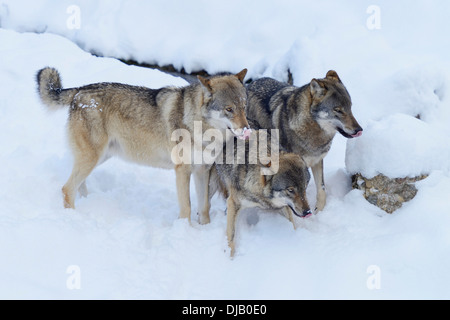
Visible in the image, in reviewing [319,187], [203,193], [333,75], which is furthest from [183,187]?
[333,75]

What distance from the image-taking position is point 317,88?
5.12 metres

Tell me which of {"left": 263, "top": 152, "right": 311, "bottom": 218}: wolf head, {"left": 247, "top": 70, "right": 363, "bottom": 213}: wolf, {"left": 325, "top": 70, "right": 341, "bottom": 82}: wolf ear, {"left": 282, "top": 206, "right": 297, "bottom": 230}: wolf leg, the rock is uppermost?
{"left": 325, "top": 70, "right": 341, "bottom": 82}: wolf ear

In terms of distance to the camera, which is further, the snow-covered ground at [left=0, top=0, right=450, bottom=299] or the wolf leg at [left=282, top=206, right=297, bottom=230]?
the wolf leg at [left=282, top=206, right=297, bottom=230]

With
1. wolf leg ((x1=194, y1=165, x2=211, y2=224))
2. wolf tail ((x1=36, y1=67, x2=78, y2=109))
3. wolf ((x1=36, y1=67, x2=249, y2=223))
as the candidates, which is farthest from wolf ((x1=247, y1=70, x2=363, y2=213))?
wolf tail ((x1=36, y1=67, x2=78, y2=109))

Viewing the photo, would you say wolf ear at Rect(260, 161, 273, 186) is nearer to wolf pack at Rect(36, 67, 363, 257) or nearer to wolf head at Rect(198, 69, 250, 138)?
wolf pack at Rect(36, 67, 363, 257)

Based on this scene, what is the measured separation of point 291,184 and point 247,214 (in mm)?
1150

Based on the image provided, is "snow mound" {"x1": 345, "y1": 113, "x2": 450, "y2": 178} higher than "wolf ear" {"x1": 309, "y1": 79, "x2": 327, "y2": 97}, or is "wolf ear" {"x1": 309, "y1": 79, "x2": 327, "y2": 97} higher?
"wolf ear" {"x1": 309, "y1": 79, "x2": 327, "y2": 97}

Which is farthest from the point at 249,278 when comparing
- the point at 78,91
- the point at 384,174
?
the point at 78,91

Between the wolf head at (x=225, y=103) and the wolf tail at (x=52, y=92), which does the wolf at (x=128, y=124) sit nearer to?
the wolf tail at (x=52, y=92)

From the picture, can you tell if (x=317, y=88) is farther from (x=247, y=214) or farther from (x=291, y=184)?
(x=247, y=214)

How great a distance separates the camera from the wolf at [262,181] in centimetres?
425

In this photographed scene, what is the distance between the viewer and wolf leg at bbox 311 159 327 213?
5367mm

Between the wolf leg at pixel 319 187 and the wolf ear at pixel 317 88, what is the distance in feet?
2.79

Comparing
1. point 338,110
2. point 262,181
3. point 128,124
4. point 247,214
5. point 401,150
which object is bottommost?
point 247,214
